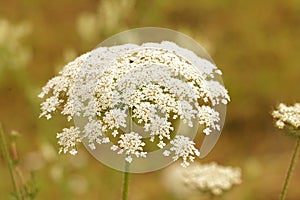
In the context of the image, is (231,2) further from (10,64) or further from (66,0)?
(10,64)

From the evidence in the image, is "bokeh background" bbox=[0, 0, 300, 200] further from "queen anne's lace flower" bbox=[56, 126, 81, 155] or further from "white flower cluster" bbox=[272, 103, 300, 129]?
"queen anne's lace flower" bbox=[56, 126, 81, 155]

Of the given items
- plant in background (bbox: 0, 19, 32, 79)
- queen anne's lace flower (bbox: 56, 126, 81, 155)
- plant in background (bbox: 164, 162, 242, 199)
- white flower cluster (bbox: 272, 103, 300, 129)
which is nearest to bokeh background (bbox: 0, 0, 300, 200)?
plant in background (bbox: 0, 19, 32, 79)

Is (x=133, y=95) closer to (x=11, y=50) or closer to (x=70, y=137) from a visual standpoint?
(x=70, y=137)

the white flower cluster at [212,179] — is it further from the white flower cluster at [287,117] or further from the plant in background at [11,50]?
the plant in background at [11,50]

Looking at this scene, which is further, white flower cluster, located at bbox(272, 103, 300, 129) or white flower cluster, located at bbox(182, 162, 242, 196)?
white flower cluster, located at bbox(182, 162, 242, 196)

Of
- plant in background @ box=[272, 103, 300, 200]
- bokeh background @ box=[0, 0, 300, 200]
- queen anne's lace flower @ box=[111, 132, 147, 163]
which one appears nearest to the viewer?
A: queen anne's lace flower @ box=[111, 132, 147, 163]

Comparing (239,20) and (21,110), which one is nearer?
(21,110)

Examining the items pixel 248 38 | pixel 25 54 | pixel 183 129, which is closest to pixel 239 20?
pixel 248 38
